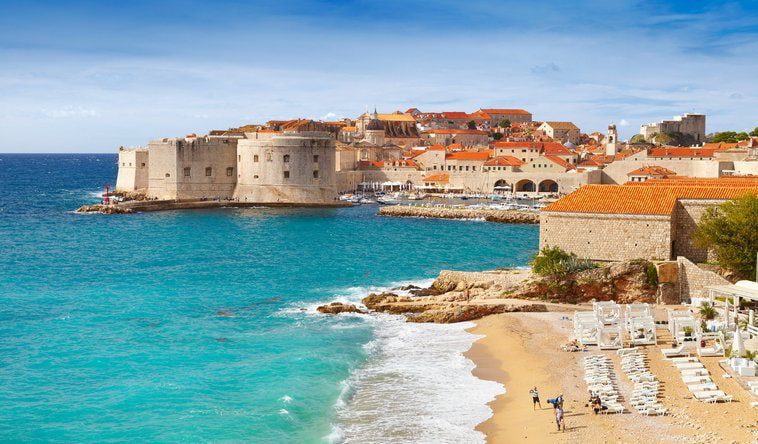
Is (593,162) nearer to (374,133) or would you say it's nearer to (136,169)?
(374,133)

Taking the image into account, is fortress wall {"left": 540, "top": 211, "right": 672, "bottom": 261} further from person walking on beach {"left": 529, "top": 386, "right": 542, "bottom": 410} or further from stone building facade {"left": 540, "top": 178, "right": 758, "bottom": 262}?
person walking on beach {"left": 529, "top": 386, "right": 542, "bottom": 410}

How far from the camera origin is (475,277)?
23.8 metres

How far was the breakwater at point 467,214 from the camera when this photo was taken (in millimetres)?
50156

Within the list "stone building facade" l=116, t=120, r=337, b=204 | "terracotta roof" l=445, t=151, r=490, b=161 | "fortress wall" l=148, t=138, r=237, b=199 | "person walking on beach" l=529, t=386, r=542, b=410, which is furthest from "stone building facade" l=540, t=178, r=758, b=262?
"terracotta roof" l=445, t=151, r=490, b=161

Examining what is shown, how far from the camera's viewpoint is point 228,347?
18.7 m

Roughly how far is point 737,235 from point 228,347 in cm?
1260

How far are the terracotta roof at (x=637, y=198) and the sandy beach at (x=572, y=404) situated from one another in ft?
16.6

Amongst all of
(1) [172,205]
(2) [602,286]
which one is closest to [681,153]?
(1) [172,205]

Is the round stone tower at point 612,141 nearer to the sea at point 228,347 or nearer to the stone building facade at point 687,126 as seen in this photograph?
the stone building facade at point 687,126

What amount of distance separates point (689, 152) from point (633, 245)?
46.2 m

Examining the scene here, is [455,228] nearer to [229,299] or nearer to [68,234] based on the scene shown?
[68,234]

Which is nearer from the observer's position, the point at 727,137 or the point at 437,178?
the point at 437,178

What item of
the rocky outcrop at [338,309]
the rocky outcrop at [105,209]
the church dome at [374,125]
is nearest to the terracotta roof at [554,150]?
the church dome at [374,125]

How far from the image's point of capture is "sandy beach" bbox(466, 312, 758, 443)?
39.3ft
